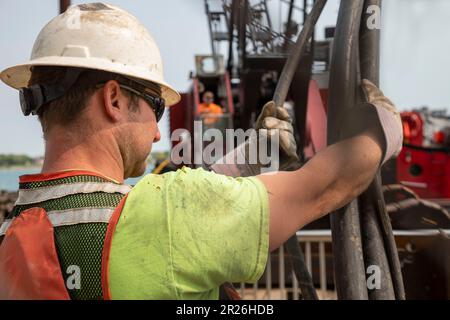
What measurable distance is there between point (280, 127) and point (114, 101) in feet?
2.17

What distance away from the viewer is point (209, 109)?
7797 millimetres

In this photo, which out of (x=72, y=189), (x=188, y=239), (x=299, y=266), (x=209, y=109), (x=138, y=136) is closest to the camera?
(x=188, y=239)

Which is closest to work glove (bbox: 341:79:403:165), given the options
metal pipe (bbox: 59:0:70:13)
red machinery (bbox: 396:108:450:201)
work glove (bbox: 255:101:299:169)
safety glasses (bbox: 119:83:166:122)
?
work glove (bbox: 255:101:299:169)

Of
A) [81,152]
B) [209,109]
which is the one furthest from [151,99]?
[209,109]

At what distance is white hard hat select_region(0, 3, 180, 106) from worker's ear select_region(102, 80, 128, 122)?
45mm

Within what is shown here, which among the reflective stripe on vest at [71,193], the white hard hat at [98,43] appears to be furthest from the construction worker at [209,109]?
the reflective stripe on vest at [71,193]

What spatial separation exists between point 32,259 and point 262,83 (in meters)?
6.16

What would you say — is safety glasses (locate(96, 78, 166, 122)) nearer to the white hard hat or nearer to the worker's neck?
the white hard hat

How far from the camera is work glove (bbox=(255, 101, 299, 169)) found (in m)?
1.77

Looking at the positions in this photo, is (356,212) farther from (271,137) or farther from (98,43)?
(98,43)

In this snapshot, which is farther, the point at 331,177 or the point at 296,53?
the point at 296,53

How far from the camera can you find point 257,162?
191 centimetres
